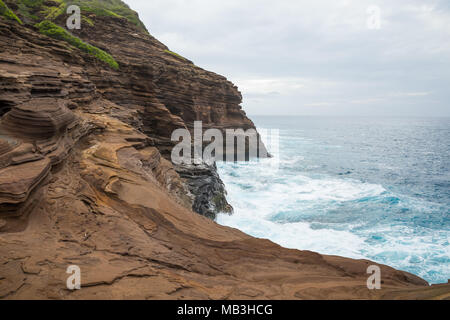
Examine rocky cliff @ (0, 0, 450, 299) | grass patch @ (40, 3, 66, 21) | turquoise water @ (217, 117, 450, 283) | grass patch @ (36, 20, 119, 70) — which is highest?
grass patch @ (40, 3, 66, 21)

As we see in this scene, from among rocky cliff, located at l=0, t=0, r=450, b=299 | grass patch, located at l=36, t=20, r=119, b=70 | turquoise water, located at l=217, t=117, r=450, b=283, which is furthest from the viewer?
grass patch, located at l=36, t=20, r=119, b=70

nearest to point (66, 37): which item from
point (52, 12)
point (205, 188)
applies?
point (52, 12)

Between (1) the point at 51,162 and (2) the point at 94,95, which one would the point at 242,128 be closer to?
(2) the point at 94,95

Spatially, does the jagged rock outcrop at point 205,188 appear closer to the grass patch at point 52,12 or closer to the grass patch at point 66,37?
the grass patch at point 66,37

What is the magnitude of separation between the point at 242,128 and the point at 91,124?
1357 inches

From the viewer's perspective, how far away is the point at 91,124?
31.2ft

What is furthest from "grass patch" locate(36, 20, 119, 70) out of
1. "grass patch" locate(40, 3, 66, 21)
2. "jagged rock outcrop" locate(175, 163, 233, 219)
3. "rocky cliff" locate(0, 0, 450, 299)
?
"grass patch" locate(40, 3, 66, 21)

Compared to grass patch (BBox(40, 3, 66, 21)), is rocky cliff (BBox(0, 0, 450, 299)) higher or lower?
lower

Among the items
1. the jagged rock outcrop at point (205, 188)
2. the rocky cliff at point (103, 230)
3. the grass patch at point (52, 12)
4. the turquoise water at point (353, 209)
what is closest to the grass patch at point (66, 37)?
the rocky cliff at point (103, 230)

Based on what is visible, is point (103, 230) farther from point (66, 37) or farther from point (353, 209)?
point (353, 209)

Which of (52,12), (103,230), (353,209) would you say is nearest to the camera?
(103,230)

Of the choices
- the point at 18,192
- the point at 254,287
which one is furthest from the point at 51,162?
the point at 254,287

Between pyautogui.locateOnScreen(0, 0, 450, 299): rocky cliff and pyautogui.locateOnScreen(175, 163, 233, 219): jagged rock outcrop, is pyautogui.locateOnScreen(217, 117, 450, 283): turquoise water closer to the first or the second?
pyautogui.locateOnScreen(175, 163, 233, 219): jagged rock outcrop

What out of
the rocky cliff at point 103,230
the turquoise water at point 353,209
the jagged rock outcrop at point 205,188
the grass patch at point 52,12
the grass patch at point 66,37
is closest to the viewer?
the rocky cliff at point 103,230
